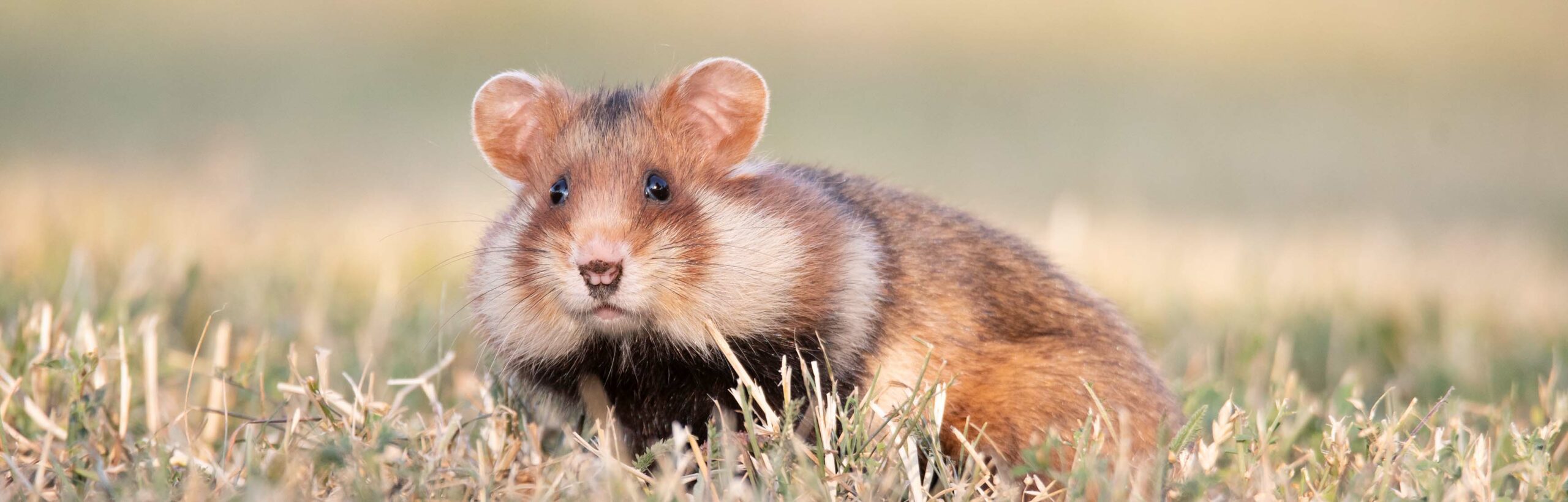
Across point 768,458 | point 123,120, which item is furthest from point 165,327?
point 123,120

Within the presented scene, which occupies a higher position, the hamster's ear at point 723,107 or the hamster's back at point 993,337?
the hamster's ear at point 723,107

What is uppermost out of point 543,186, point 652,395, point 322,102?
point 543,186

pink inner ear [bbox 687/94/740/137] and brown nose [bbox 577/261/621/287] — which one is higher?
pink inner ear [bbox 687/94/740/137]

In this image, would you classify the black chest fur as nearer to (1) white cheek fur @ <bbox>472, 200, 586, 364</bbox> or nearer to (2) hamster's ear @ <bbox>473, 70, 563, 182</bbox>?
(1) white cheek fur @ <bbox>472, 200, 586, 364</bbox>

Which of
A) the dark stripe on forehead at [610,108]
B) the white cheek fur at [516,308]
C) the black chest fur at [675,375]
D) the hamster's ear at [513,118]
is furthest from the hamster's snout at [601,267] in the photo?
the hamster's ear at [513,118]

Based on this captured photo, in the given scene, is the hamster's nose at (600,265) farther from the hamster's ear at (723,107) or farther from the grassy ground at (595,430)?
the hamster's ear at (723,107)

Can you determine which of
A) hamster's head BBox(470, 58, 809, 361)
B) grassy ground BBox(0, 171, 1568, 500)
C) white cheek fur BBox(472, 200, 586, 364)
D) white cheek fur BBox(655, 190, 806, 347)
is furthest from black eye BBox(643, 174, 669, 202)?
grassy ground BBox(0, 171, 1568, 500)

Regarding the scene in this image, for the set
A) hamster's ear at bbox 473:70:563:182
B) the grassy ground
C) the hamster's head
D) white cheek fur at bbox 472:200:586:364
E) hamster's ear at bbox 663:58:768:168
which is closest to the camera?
the grassy ground

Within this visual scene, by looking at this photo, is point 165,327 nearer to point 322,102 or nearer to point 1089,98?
point 322,102

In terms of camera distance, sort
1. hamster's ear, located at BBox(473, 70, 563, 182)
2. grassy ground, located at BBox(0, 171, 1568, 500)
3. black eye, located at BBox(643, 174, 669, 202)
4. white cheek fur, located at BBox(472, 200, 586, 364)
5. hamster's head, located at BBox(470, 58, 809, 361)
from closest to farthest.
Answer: grassy ground, located at BBox(0, 171, 1568, 500) → hamster's head, located at BBox(470, 58, 809, 361) → white cheek fur, located at BBox(472, 200, 586, 364) → black eye, located at BBox(643, 174, 669, 202) → hamster's ear, located at BBox(473, 70, 563, 182)
